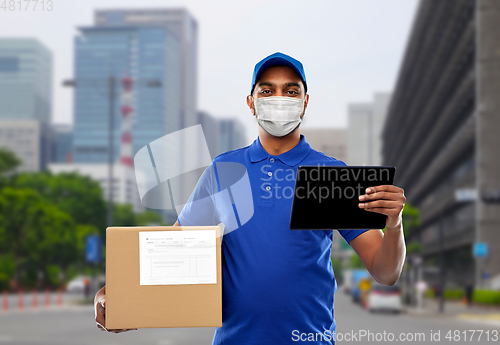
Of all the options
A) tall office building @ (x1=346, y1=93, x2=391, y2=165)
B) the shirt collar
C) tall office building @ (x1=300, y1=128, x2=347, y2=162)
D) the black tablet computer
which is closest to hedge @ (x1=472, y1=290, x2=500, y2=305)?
tall office building @ (x1=300, y1=128, x2=347, y2=162)

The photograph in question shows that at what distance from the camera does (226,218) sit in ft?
8.48

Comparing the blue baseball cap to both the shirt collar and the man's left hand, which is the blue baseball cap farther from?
the man's left hand

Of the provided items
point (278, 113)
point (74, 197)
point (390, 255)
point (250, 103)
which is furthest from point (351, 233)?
point (74, 197)

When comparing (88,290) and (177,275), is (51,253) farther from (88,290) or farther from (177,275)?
(177,275)

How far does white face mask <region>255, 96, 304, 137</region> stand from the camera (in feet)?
8.79

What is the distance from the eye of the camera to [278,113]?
2672 mm

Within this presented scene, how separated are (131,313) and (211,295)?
296 mm

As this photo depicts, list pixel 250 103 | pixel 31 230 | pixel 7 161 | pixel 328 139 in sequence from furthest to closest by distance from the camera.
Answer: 1. pixel 7 161
2. pixel 31 230
3. pixel 328 139
4. pixel 250 103

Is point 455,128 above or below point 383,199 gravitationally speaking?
above

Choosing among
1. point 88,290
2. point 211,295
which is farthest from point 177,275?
point 88,290

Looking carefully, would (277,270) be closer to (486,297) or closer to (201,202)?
(201,202)

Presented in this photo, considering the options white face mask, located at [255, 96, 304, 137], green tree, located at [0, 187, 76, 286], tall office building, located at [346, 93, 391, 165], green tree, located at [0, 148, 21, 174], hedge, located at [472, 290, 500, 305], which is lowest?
hedge, located at [472, 290, 500, 305]

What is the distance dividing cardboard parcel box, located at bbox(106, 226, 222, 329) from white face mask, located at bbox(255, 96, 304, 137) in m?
0.56

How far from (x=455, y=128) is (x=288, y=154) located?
5751 centimetres
